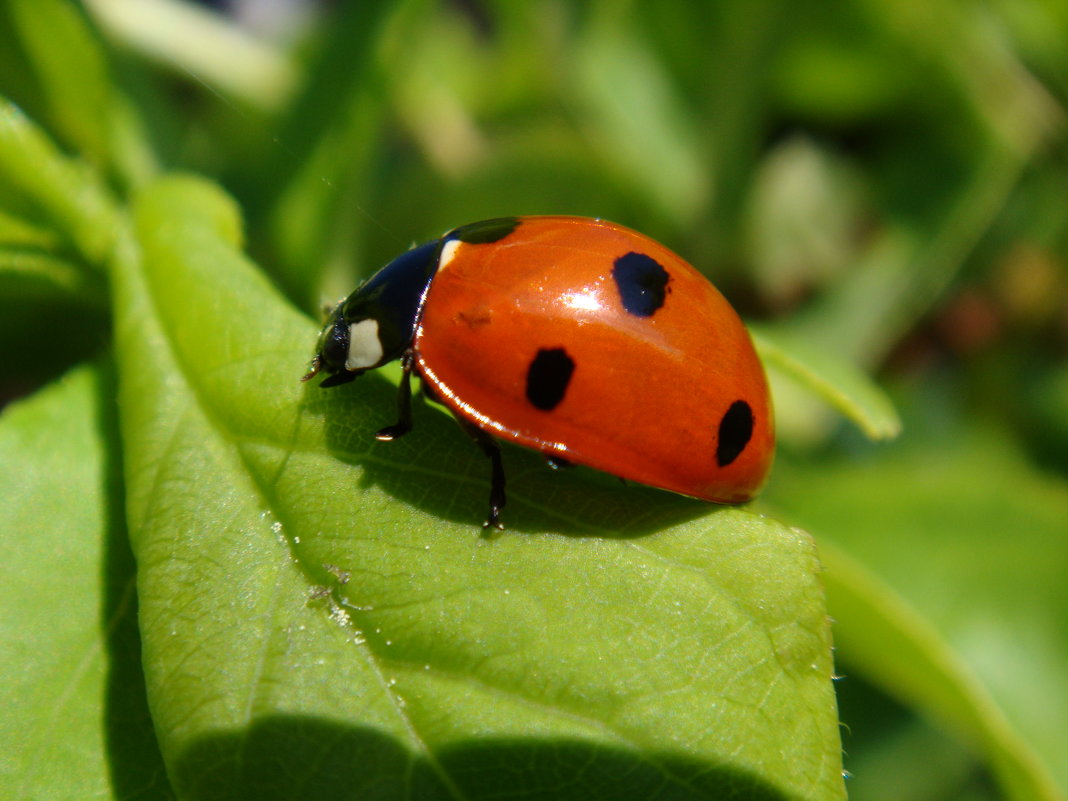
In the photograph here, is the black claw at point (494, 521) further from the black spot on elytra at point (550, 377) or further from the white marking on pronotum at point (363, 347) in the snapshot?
the white marking on pronotum at point (363, 347)

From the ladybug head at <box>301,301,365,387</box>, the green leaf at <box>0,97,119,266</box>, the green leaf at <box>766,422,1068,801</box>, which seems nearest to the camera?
the ladybug head at <box>301,301,365,387</box>

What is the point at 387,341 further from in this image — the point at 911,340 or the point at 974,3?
the point at 974,3

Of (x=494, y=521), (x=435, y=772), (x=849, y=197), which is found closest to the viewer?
(x=435, y=772)

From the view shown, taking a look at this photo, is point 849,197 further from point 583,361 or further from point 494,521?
point 494,521

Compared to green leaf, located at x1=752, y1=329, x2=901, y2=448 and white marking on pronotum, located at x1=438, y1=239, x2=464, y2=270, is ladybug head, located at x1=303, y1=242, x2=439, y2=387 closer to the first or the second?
white marking on pronotum, located at x1=438, y1=239, x2=464, y2=270

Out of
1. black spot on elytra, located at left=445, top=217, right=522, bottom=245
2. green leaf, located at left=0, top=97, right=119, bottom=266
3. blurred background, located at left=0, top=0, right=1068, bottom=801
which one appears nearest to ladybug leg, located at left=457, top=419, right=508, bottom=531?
black spot on elytra, located at left=445, top=217, right=522, bottom=245

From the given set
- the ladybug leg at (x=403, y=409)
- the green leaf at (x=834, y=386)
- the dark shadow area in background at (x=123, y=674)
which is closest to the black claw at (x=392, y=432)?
the ladybug leg at (x=403, y=409)

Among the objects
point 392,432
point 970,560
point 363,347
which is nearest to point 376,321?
point 363,347
